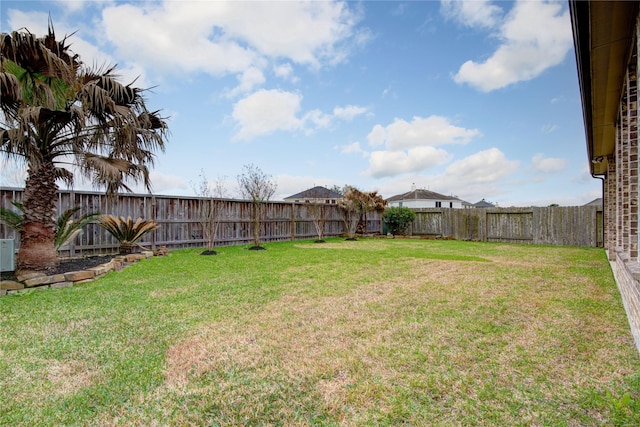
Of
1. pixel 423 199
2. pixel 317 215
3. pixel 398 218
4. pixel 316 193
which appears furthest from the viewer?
pixel 423 199

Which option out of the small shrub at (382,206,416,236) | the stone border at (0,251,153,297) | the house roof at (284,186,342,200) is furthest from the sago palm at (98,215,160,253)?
the house roof at (284,186,342,200)

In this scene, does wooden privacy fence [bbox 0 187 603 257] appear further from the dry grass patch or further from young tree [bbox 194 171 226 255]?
the dry grass patch

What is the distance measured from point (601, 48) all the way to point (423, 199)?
35.2 meters

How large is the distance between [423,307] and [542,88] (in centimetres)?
774

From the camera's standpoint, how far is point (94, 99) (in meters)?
5.48

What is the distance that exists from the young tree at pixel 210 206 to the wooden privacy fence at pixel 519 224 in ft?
34.7

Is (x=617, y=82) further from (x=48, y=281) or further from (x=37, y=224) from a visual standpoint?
(x=37, y=224)

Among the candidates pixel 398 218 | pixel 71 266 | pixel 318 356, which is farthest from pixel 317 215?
pixel 318 356

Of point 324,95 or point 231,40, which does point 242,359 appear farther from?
point 324,95

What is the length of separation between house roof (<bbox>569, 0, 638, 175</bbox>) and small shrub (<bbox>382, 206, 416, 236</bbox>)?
1175 centimetres

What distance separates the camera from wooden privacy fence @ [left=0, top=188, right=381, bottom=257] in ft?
26.5

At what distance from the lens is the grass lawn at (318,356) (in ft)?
6.34

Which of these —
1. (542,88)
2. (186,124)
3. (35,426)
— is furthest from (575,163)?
(35,426)

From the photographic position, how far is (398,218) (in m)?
17.0
